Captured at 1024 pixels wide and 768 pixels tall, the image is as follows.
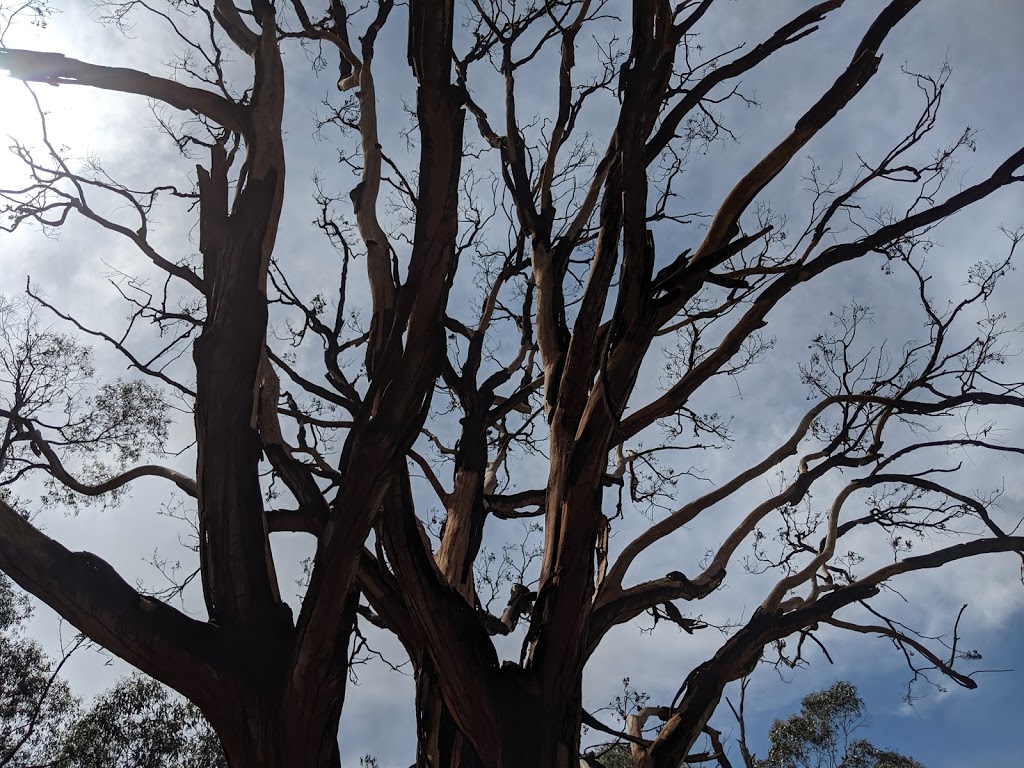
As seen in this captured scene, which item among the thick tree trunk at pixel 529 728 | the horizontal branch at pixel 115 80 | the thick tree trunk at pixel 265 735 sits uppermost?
the horizontal branch at pixel 115 80

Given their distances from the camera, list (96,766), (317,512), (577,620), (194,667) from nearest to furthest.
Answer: (194,667) → (577,620) → (317,512) → (96,766)

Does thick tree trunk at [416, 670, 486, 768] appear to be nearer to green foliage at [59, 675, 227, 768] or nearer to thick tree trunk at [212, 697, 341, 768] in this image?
thick tree trunk at [212, 697, 341, 768]

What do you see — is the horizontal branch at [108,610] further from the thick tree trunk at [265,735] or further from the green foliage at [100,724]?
the green foliage at [100,724]

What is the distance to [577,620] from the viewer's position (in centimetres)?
342

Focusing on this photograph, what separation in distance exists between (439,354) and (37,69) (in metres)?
1.99

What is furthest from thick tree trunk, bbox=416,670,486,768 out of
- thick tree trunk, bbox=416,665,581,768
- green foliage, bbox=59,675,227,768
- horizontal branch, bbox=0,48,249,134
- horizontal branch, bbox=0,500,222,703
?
green foliage, bbox=59,675,227,768

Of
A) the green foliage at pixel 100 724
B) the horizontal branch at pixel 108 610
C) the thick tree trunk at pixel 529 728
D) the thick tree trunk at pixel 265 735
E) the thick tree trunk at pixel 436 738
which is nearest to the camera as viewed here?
the horizontal branch at pixel 108 610

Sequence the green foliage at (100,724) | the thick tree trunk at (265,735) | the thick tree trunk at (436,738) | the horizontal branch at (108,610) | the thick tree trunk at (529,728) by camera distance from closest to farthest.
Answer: the horizontal branch at (108,610) → the thick tree trunk at (265,735) → the thick tree trunk at (529,728) → the thick tree trunk at (436,738) → the green foliage at (100,724)

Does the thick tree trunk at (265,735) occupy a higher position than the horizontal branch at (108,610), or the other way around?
the horizontal branch at (108,610)

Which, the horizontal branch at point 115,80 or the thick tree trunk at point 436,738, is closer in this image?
the horizontal branch at point 115,80

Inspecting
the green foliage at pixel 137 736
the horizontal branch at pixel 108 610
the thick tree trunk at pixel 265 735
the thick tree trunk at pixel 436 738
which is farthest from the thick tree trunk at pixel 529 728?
the green foliage at pixel 137 736

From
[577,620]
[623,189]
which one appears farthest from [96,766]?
[623,189]

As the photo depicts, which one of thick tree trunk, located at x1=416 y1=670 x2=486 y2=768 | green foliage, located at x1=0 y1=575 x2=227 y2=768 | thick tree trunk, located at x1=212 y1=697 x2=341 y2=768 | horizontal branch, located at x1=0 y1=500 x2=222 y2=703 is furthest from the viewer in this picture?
green foliage, located at x1=0 y1=575 x2=227 y2=768

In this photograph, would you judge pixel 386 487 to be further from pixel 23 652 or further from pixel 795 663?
pixel 23 652
